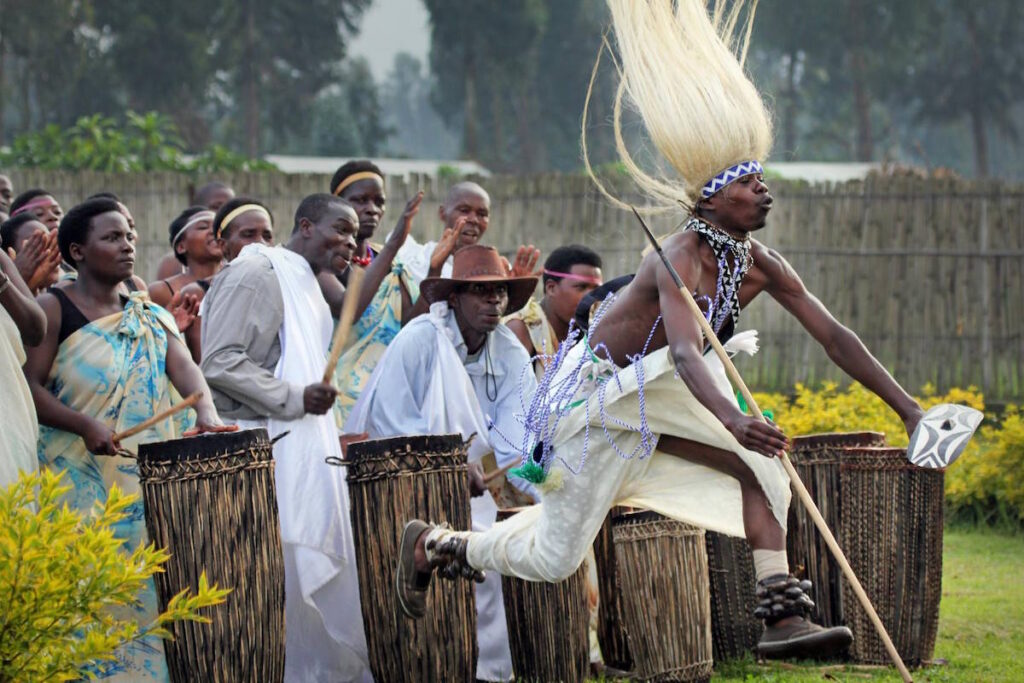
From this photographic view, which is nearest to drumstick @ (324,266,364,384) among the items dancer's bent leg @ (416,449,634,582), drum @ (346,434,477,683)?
drum @ (346,434,477,683)

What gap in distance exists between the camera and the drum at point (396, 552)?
238 inches

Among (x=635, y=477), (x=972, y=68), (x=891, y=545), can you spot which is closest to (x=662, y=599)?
(x=635, y=477)

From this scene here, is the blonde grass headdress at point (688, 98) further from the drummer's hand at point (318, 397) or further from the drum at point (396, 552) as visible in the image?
the drummer's hand at point (318, 397)

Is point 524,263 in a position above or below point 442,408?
above

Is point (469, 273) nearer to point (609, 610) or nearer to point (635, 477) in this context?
point (609, 610)

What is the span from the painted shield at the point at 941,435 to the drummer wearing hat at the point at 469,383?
1960mm

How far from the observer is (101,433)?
225 inches

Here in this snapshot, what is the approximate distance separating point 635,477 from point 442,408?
1.51 meters

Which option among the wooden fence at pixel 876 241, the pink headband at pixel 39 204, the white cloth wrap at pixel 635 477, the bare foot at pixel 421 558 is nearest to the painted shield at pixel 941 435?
the white cloth wrap at pixel 635 477

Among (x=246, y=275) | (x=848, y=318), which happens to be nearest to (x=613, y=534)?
(x=246, y=275)

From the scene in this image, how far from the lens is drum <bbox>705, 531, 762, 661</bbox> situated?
705cm

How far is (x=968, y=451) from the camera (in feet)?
37.9

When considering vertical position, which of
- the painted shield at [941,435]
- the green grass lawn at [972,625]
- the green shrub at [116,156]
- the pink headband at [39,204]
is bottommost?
the green grass lawn at [972,625]

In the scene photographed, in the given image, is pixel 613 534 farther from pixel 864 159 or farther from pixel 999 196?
pixel 864 159
